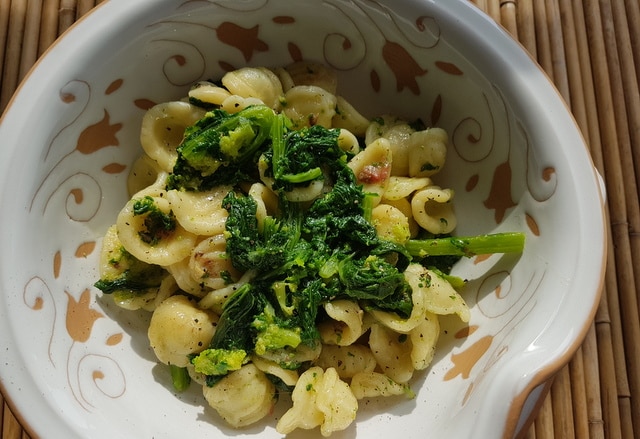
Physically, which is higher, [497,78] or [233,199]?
[497,78]

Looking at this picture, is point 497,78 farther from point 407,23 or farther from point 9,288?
point 9,288

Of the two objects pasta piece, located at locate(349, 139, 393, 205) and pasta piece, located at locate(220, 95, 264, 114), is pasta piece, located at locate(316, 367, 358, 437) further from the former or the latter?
pasta piece, located at locate(220, 95, 264, 114)

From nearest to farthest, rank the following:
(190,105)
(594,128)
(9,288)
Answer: (9,288) → (190,105) → (594,128)

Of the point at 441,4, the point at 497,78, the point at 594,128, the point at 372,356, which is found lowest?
the point at 372,356

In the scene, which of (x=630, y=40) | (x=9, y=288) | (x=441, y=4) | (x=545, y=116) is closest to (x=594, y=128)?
(x=630, y=40)

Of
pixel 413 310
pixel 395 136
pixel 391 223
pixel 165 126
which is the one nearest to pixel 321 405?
pixel 413 310

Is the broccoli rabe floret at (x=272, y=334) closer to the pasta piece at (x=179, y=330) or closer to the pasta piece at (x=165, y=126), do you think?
the pasta piece at (x=179, y=330)
